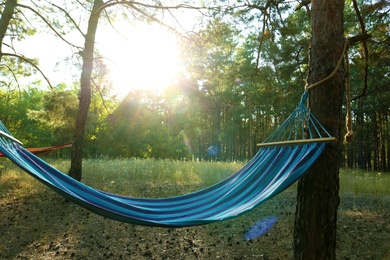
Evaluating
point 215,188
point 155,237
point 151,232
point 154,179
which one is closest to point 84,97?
point 154,179

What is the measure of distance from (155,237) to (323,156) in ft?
6.25

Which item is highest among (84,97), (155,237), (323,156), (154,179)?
(84,97)

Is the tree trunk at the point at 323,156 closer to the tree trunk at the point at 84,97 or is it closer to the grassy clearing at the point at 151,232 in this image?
the grassy clearing at the point at 151,232

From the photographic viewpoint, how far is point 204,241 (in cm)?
316

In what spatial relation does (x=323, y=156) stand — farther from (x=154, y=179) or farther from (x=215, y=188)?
(x=154, y=179)

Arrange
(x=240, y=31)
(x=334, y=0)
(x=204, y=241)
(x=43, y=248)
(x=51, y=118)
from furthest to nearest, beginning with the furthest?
(x=51, y=118) < (x=240, y=31) < (x=204, y=241) < (x=43, y=248) < (x=334, y=0)

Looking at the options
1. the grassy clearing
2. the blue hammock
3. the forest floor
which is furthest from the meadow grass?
the blue hammock

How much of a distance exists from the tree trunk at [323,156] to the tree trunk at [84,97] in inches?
134

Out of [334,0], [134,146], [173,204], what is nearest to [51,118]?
[173,204]

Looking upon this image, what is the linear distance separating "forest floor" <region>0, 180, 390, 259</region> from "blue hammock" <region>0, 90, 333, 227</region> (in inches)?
38.3

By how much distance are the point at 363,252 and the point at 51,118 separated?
5274 mm

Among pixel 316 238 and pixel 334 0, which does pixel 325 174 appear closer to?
pixel 316 238

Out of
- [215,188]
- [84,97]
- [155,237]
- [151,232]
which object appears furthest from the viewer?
[84,97]

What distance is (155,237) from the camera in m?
3.21
